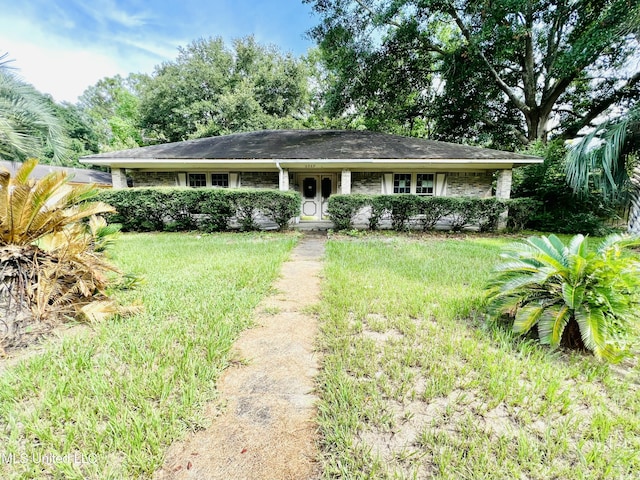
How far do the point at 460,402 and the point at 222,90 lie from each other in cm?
2637

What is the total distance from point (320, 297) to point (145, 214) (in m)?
8.21

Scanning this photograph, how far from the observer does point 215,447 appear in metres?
1.38

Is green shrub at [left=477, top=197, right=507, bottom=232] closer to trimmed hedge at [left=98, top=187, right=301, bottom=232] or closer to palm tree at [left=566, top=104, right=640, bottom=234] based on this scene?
palm tree at [left=566, top=104, right=640, bottom=234]

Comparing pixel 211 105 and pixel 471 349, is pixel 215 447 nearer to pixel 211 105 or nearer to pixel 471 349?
pixel 471 349

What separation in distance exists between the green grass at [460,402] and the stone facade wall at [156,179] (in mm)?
11333

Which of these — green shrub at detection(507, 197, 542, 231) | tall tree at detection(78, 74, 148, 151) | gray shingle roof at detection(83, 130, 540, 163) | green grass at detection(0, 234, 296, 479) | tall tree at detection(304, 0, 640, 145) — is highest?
tall tree at detection(78, 74, 148, 151)

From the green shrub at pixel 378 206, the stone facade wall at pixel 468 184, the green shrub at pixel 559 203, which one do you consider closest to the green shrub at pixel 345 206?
the green shrub at pixel 378 206

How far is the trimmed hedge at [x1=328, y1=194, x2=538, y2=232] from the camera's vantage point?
8.91 metres

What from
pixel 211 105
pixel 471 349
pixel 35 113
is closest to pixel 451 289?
pixel 471 349

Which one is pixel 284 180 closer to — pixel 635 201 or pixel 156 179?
pixel 156 179

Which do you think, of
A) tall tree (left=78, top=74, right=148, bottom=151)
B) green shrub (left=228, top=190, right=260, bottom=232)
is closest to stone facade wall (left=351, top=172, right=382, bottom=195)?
green shrub (left=228, top=190, right=260, bottom=232)

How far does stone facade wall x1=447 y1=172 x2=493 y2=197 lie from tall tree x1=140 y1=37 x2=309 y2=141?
1599cm

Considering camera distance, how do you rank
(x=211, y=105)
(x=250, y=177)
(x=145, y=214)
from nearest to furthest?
(x=145, y=214)
(x=250, y=177)
(x=211, y=105)

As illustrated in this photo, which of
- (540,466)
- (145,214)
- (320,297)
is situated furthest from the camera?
(145,214)
